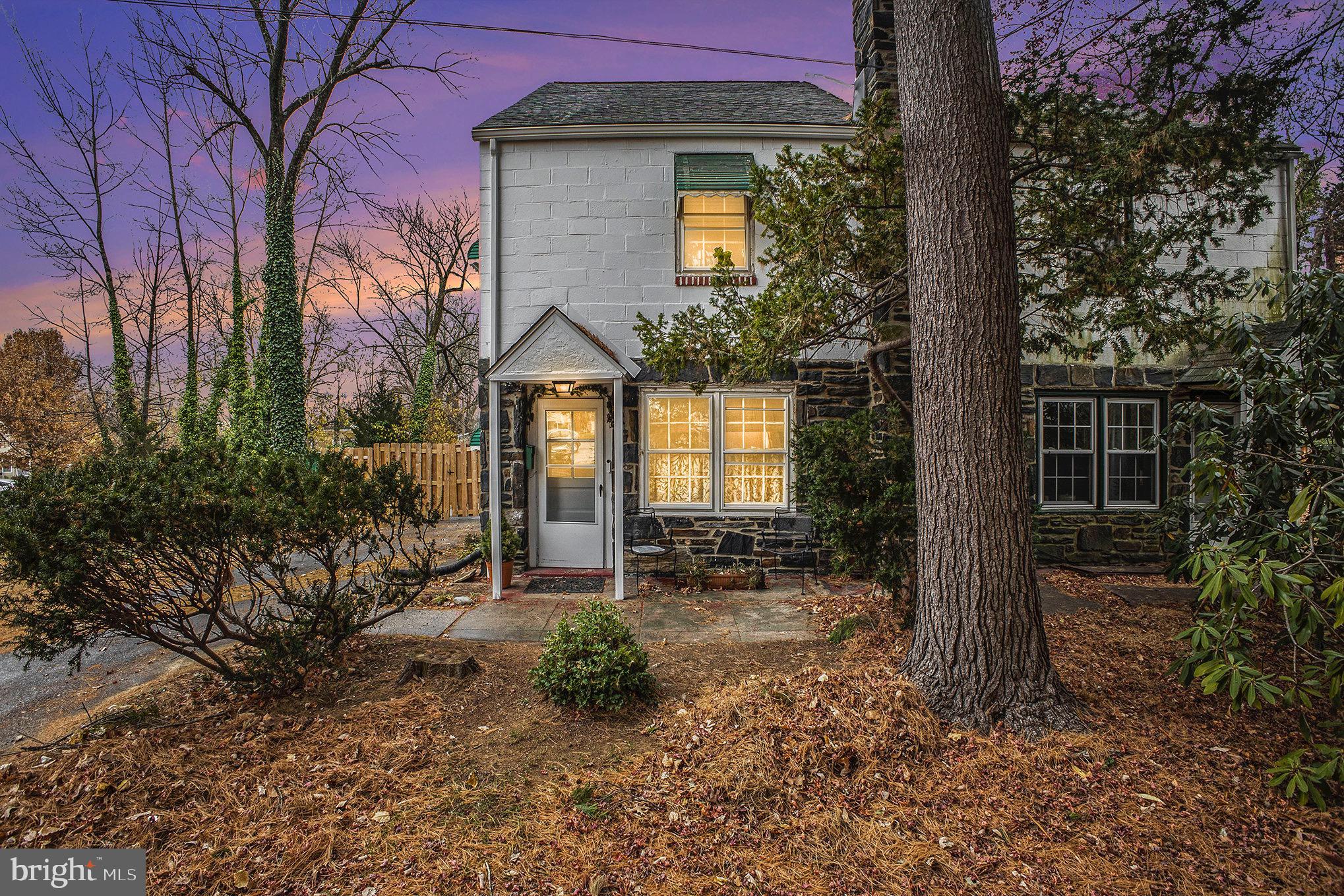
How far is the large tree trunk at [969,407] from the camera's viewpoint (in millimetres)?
3363

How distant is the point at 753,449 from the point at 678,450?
3.32ft

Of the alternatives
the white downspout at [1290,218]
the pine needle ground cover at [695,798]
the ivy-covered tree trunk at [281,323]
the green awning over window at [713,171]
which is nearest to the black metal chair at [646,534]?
the pine needle ground cover at [695,798]

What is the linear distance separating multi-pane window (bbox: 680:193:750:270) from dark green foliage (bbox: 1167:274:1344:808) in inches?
207

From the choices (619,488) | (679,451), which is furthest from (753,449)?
(619,488)

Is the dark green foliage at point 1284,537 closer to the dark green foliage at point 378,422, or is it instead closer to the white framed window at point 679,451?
the white framed window at point 679,451

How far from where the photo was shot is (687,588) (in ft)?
24.1

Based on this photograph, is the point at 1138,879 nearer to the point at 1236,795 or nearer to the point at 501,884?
the point at 1236,795

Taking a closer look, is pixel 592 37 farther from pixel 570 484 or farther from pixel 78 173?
pixel 78 173

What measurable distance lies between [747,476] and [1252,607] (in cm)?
561

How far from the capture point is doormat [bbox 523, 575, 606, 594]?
23.4 feet

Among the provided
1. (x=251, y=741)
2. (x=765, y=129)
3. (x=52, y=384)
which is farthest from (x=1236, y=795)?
(x=52, y=384)

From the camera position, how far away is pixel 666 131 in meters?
7.70

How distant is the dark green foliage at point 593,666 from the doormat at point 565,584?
10.3ft

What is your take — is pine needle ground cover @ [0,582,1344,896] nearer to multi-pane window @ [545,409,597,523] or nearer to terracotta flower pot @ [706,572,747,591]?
terracotta flower pot @ [706,572,747,591]
